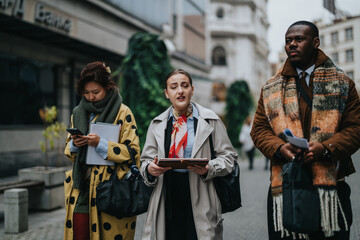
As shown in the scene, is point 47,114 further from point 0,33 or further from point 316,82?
point 316,82

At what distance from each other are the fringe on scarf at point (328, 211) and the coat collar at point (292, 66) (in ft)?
2.81

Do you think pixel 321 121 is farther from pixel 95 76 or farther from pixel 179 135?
Result: pixel 95 76

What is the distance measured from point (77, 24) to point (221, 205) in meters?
11.1

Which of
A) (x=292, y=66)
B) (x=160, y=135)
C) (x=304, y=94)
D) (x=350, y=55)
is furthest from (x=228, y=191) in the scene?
(x=350, y=55)

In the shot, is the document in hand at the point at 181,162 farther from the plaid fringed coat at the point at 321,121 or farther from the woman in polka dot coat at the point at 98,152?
the woman in polka dot coat at the point at 98,152

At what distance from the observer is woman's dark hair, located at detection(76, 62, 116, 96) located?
3.52 meters

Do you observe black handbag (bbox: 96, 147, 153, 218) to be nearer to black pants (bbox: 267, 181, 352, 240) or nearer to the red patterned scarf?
the red patterned scarf

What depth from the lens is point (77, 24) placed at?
508 inches

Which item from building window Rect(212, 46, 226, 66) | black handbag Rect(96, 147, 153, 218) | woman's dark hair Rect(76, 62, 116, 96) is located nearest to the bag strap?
black handbag Rect(96, 147, 153, 218)

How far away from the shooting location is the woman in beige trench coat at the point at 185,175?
3.02 metres

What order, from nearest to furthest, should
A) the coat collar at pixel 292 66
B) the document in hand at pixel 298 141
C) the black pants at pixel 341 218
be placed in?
the document in hand at pixel 298 141
the black pants at pixel 341 218
the coat collar at pixel 292 66

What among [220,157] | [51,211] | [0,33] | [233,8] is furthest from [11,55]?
[233,8]

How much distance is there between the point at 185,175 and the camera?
10.2 ft

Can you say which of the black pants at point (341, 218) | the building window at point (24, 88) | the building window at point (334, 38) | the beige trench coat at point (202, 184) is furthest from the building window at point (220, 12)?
the black pants at point (341, 218)
